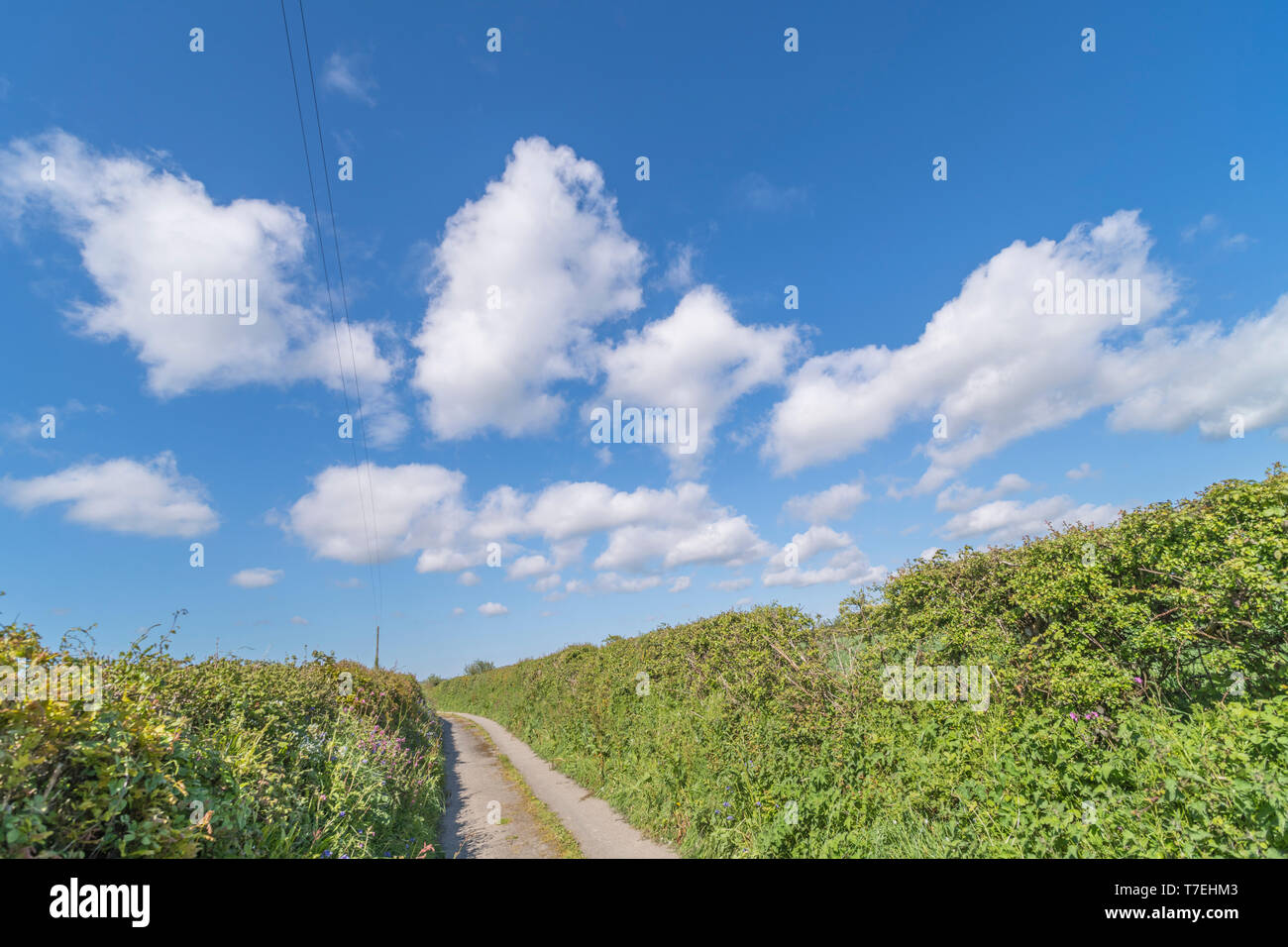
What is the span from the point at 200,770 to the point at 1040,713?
23.5ft

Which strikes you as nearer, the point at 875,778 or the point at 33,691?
the point at 33,691

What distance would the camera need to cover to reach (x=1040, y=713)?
16.7ft

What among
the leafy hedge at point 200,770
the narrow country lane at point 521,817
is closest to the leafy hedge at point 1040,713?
the narrow country lane at point 521,817

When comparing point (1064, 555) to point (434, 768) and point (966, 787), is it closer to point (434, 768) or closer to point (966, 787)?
point (966, 787)

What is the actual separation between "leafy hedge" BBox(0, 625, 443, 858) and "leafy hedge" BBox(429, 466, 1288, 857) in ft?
15.0

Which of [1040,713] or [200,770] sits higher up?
[200,770]

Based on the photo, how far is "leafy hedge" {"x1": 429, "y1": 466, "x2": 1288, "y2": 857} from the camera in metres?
3.88

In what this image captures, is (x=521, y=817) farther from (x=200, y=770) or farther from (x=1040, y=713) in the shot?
(x=1040, y=713)

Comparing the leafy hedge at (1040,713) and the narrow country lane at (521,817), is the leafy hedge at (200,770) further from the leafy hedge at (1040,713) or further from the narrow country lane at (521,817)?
the leafy hedge at (1040,713)

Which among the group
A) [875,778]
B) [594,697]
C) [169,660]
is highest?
[169,660]

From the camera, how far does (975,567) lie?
6117 millimetres

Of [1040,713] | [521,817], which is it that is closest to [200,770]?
[1040,713]
